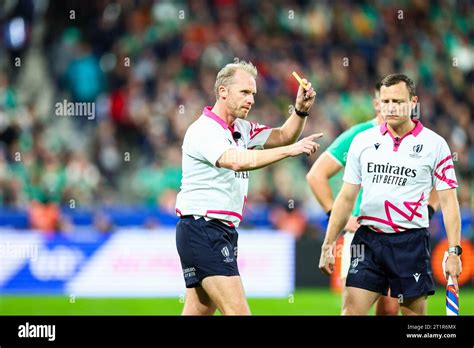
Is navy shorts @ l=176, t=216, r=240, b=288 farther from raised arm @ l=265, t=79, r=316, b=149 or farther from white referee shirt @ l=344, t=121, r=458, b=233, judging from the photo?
white referee shirt @ l=344, t=121, r=458, b=233

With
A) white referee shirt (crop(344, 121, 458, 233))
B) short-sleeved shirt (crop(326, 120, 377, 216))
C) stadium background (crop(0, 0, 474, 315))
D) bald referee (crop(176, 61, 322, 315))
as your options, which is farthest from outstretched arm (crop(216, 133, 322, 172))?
stadium background (crop(0, 0, 474, 315))

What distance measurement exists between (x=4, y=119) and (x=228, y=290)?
1048cm

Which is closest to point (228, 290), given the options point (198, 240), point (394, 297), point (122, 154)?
point (198, 240)

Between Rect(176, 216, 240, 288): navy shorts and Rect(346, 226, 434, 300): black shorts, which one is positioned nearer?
Rect(176, 216, 240, 288): navy shorts

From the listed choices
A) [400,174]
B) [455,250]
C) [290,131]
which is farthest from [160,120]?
[455,250]

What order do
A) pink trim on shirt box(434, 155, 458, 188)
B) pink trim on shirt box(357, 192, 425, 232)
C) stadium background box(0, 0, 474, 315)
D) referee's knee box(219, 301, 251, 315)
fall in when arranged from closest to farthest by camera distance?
referee's knee box(219, 301, 251, 315), pink trim on shirt box(434, 155, 458, 188), pink trim on shirt box(357, 192, 425, 232), stadium background box(0, 0, 474, 315)

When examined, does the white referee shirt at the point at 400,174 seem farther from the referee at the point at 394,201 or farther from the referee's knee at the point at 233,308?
the referee's knee at the point at 233,308

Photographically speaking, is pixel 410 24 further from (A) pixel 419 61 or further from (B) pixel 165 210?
(B) pixel 165 210

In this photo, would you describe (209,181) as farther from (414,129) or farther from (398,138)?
(414,129)

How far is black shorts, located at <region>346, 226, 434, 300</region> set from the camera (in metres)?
7.59

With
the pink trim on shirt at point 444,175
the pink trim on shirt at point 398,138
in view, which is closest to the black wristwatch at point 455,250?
the pink trim on shirt at point 444,175

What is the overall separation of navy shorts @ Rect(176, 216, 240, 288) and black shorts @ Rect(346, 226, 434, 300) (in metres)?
0.97
